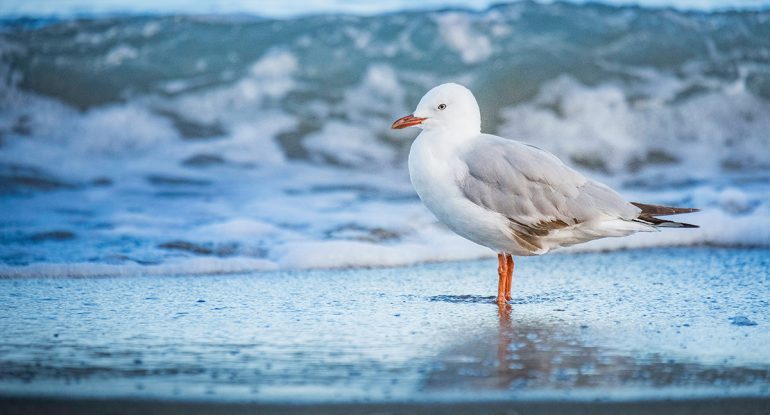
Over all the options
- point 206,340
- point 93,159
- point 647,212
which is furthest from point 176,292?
point 93,159

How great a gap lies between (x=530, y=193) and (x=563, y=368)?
3.82ft

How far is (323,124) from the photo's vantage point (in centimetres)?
901

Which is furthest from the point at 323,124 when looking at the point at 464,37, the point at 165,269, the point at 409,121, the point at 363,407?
the point at 363,407

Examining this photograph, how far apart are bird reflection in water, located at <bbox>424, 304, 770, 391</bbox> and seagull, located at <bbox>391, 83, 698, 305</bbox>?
69 cm

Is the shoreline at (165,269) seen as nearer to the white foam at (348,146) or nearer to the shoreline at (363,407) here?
the shoreline at (363,407)

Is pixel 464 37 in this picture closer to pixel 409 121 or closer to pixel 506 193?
pixel 409 121

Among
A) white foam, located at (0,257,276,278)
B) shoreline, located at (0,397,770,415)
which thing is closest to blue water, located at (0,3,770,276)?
white foam, located at (0,257,276,278)

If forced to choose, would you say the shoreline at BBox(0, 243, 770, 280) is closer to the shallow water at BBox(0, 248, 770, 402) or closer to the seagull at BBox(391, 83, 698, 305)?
the shallow water at BBox(0, 248, 770, 402)

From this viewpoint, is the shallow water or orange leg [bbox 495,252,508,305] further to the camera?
orange leg [bbox 495,252,508,305]

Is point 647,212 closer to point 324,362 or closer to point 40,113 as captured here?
point 324,362

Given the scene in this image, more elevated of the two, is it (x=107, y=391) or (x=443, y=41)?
(x=443, y=41)

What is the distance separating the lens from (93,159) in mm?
8398

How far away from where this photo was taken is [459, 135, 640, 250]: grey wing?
4195 millimetres

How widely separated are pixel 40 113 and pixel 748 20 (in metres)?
7.28
